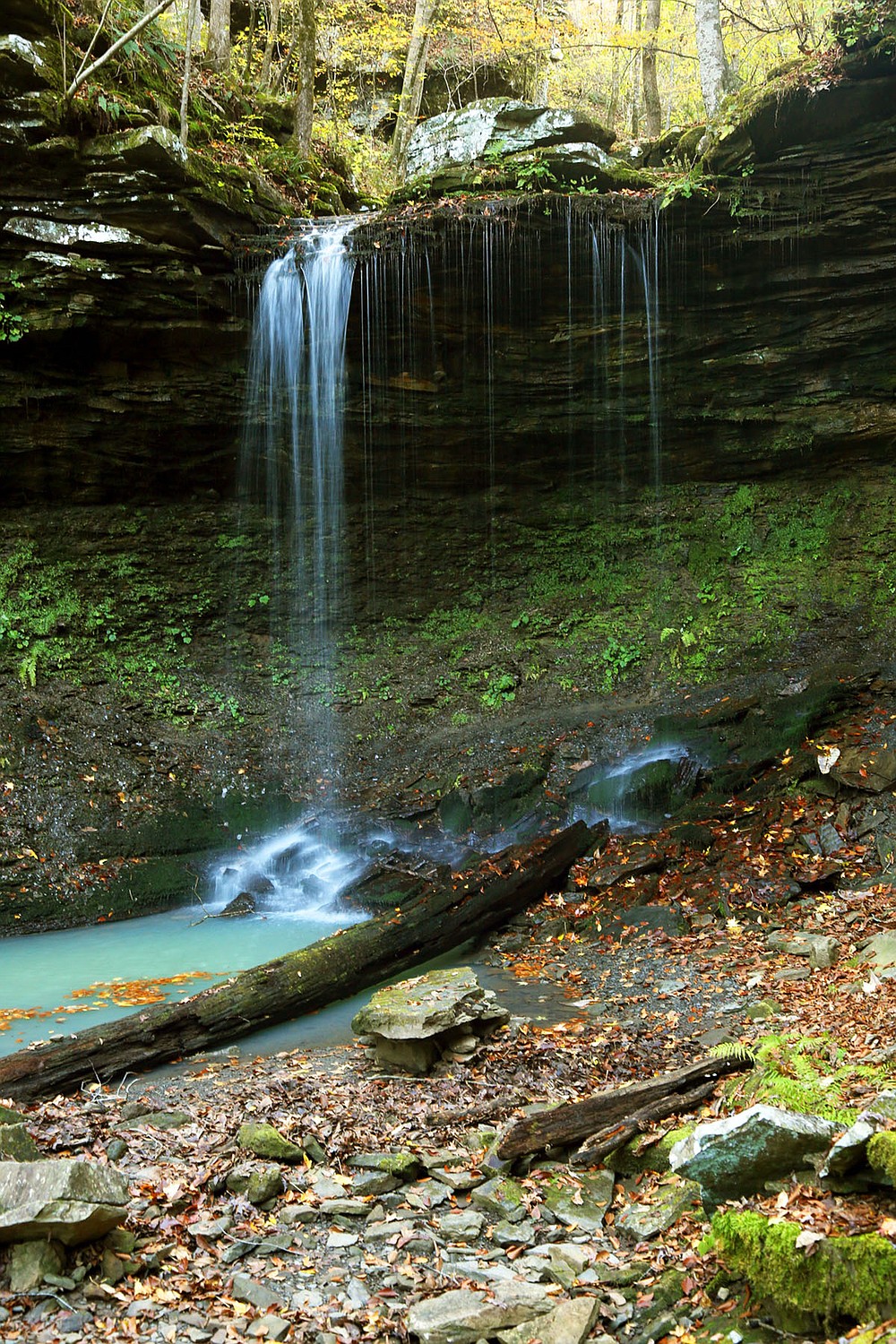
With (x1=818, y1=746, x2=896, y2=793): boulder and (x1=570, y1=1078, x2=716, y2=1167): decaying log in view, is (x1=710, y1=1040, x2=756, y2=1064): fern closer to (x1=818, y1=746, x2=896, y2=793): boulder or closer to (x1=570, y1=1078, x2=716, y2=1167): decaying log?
(x1=570, y1=1078, x2=716, y2=1167): decaying log

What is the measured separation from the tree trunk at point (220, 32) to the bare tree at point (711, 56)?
7395 millimetres

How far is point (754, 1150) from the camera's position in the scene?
2457 millimetres

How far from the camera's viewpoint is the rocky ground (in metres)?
2.40

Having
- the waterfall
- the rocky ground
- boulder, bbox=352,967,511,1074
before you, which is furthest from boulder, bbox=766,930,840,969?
the waterfall

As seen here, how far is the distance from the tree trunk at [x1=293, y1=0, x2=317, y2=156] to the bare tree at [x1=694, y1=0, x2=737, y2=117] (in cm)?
541

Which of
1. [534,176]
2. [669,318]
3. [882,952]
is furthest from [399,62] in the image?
[882,952]

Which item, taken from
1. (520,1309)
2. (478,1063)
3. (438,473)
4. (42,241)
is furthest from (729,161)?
(520,1309)

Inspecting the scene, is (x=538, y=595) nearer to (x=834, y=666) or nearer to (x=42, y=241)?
(x=834, y=666)

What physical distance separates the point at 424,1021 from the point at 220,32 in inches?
626

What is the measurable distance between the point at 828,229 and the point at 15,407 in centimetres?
1014

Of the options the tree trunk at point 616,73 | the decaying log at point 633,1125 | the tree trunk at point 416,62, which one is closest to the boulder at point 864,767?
the decaying log at point 633,1125

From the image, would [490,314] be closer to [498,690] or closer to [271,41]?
[498,690]

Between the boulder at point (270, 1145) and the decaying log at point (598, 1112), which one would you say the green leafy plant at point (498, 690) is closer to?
the decaying log at point (598, 1112)

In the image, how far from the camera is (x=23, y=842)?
28.3ft
